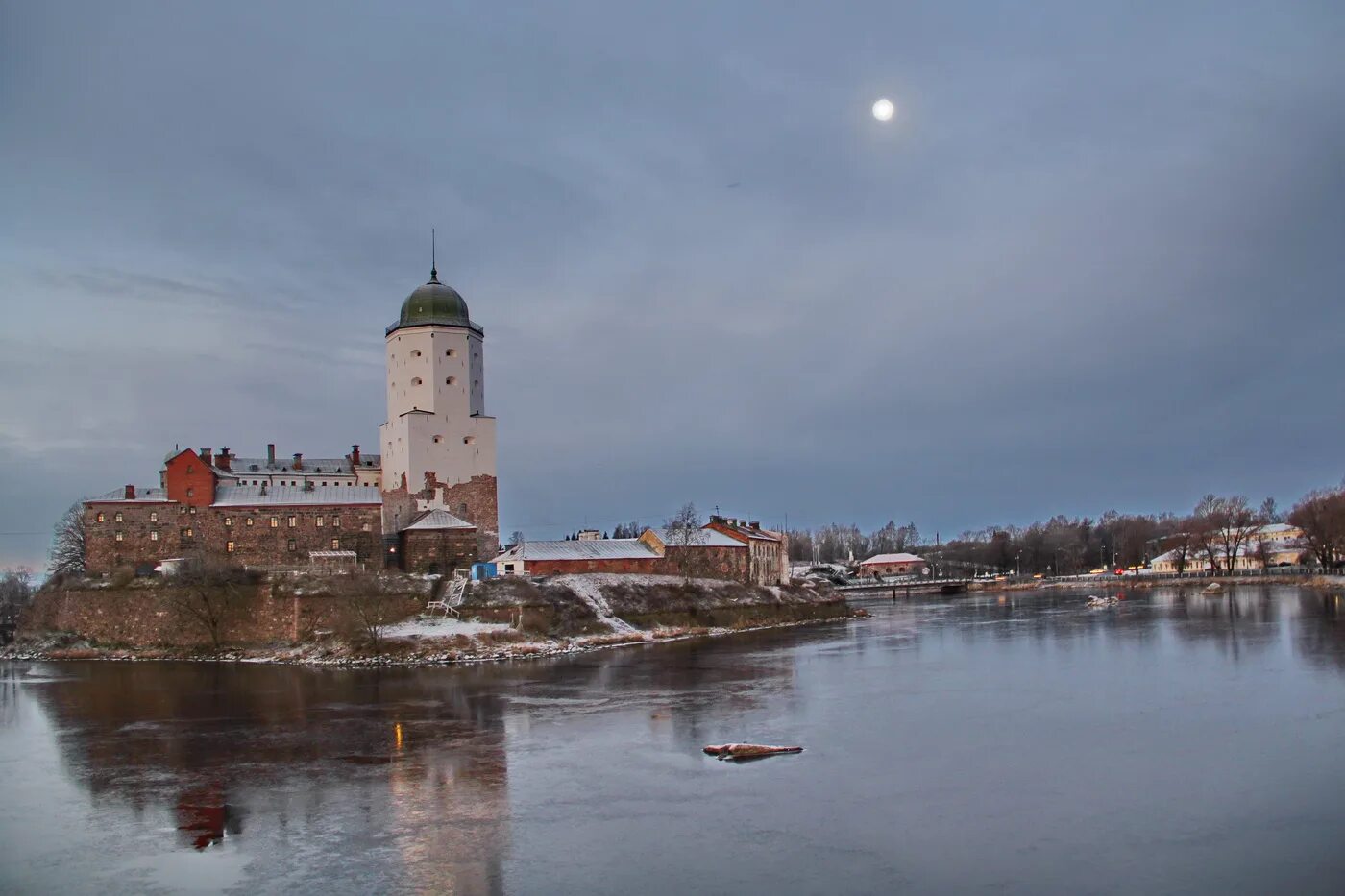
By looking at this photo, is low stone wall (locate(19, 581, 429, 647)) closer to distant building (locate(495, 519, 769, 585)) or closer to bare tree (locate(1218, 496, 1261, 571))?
distant building (locate(495, 519, 769, 585))

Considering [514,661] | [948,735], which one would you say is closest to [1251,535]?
[514,661]

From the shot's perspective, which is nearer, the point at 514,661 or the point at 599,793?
the point at 599,793

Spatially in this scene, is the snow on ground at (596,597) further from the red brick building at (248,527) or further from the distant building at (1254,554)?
the distant building at (1254,554)

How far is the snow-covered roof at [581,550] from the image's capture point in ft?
152

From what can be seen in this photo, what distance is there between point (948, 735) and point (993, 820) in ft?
19.6

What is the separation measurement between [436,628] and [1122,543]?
10900 cm

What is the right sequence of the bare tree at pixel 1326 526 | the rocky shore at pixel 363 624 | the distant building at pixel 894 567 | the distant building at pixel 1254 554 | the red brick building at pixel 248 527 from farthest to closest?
the distant building at pixel 894 567 → the distant building at pixel 1254 554 → the bare tree at pixel 1326 526 → the red brick building at pixel 248 527 → the rocky shore at pixel 363 624

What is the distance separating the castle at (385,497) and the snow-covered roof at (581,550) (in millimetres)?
1500

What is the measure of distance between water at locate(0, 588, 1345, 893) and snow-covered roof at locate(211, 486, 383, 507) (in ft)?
45.0

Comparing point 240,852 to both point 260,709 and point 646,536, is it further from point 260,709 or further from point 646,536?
point 646,536

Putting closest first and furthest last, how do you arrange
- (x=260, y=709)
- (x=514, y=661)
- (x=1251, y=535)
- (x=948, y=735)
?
(x=948, y=735), (x=260, y=709), (x=514, y=661), (x=1251, y=535)

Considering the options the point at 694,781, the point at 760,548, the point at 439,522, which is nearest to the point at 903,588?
the point at 760,548

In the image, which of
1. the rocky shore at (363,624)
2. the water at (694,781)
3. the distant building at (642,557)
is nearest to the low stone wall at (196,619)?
the rocky shore at (363,624)

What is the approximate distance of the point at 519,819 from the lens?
1453cm
